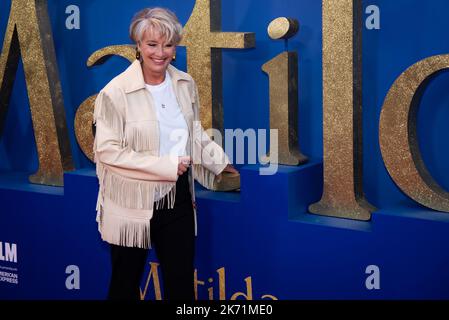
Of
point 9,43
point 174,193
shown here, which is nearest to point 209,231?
point 174,193

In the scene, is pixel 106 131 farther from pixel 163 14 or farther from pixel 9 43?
pixel 9 43

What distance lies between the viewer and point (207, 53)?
3.12 m

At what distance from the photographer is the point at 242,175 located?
300 cm

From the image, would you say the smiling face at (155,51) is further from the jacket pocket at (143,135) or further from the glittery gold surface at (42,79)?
the glittery gold surface at (42,79)

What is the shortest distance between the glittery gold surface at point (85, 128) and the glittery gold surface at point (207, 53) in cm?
56

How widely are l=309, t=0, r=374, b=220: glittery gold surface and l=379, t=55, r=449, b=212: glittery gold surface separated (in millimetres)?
119

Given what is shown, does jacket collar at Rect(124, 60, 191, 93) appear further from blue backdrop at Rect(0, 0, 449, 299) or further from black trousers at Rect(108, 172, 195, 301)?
blue backdrop at Rect(0, 0, 449, 299)

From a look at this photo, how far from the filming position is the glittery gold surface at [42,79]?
3549 mm

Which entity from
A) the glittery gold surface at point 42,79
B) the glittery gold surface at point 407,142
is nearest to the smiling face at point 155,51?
the glittery gold surface at point 407,142

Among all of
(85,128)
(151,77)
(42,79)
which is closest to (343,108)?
(151,77)

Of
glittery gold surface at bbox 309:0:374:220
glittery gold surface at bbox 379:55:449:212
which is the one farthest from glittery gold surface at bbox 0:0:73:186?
glittery gold surface at bbox 379:55:449:212

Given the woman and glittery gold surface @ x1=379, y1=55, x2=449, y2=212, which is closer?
the woman

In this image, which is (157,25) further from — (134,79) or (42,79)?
(42,79)

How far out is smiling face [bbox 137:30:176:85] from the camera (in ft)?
8.52
